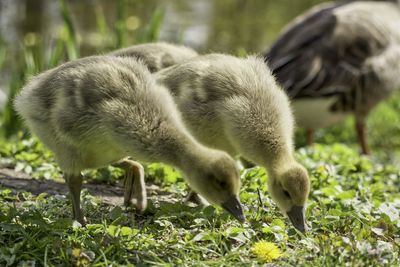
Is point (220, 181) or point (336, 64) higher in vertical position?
point (220, 181)

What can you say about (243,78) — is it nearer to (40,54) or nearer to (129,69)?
(129,69)

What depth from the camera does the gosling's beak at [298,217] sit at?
4023 millimetres

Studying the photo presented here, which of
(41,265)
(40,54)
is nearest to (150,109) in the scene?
(41,265)

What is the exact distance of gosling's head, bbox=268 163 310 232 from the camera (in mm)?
4000

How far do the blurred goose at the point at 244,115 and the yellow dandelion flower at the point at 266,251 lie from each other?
0.32 meters

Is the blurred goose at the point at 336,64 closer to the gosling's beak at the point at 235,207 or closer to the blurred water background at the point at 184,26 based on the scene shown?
the blurred water background at the point at 184,26

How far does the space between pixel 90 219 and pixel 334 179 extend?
2.00 m

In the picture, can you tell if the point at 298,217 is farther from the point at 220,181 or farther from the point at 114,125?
the point at 114,125

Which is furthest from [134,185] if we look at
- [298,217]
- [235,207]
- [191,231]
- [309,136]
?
[309,136]

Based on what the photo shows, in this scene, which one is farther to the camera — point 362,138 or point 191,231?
point 362,138

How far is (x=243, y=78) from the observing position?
14.2 ft

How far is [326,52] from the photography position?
766 centimetres

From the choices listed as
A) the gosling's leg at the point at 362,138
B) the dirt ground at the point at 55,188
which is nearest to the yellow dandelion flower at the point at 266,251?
the dirt ground at the point at 55,188

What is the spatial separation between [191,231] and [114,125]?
27.7 inches
